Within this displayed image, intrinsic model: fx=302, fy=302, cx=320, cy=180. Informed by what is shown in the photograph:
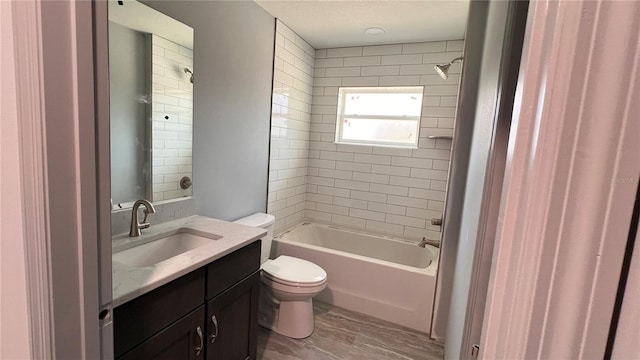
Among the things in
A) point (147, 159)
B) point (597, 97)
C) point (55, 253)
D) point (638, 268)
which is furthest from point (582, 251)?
point (147, 159)

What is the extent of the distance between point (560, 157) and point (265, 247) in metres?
2.20

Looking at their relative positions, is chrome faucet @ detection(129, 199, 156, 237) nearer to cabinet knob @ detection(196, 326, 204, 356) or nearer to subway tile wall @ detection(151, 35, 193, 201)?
subway tile wall @ detection(151, 35, 193, 201)

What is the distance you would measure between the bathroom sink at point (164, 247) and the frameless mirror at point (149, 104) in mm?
239

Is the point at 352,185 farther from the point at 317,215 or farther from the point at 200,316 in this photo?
the point at 200,316

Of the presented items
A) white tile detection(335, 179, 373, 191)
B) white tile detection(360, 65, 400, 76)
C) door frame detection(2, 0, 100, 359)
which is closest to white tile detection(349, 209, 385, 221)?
white tile detection(335, 179, 373, 191)

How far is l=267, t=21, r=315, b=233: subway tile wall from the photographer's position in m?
2.71

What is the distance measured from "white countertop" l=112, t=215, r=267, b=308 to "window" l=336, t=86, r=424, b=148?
1955mm

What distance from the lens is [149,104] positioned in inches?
62.5

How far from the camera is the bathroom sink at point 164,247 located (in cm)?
138

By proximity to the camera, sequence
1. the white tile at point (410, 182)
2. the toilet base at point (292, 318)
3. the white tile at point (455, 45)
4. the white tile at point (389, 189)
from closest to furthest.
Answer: the toilet base at point (292, 318)
the white tile at point (455, 45)
the white tile at point (410, 182)
the white tile at point (389, 189)

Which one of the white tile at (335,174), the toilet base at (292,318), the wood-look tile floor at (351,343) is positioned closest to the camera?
the wood-look tile floor at (351,343)

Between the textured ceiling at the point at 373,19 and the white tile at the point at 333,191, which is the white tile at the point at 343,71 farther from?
the white tile at the point at 333,191

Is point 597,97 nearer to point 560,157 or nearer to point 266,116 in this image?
point 560,157

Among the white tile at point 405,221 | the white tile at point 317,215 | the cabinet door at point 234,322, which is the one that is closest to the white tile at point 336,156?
the white tile at point 317,215
